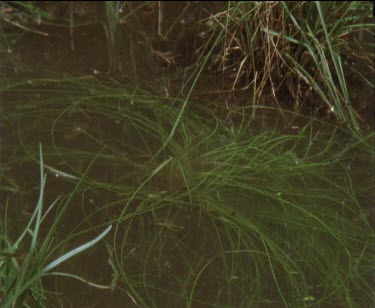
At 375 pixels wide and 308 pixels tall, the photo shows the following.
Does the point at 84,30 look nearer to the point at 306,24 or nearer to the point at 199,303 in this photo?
the point at 306,24

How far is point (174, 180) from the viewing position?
190 centimetres

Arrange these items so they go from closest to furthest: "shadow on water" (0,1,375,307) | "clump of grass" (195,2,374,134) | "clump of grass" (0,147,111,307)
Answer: "clump of grass" (0,147,111,307)
"shadow on water" (0,1,375,307)
"clump of grass" (195,2,374,134)

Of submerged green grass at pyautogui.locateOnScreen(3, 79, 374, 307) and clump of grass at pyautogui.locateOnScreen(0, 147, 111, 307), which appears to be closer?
clump of grass at pyautogui.locateOnScreen(0, 147, 111, 307)

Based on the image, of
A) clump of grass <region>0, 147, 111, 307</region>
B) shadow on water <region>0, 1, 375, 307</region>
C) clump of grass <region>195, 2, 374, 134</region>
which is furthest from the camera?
clump of grass <region>195, 2, 374, 134</region>

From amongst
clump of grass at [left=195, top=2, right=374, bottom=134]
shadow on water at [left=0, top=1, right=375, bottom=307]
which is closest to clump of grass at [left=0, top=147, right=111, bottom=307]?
shadow on water at [left=0, top=1, right=375, bottom=307]

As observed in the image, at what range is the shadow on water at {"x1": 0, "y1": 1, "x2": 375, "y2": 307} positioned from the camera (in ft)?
5.41

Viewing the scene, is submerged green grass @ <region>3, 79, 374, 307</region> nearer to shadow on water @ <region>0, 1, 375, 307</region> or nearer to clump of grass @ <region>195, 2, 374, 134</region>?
shadow on water @ <region>0, 1, 375, 307</region>

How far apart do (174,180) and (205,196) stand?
0.26 ft

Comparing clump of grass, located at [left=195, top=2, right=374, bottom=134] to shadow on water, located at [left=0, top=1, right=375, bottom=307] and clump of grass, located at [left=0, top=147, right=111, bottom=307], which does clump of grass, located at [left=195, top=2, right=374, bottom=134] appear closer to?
shadow on water, located at [left=0, top=1, right=375, bottom=307]

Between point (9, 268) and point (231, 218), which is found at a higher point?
point (9, 268)

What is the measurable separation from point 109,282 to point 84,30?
1.06 meters

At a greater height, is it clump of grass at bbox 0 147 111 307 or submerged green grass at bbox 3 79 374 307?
clump of grass at bbox 0 147 111 307

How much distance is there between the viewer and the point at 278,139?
208 cm

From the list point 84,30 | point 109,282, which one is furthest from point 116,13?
point 109,282
